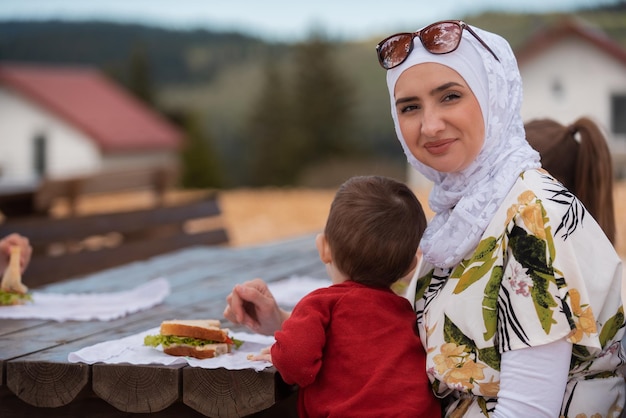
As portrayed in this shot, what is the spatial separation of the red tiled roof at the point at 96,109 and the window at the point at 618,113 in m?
15.5

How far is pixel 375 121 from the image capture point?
44.8 m

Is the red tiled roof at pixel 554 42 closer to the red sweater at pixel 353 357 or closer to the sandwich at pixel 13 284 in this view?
the sandwich at pixel 13 284

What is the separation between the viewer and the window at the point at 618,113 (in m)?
29.3

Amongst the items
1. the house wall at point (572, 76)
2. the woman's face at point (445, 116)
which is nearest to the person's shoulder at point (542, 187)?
the woman's face at point (445, 116)

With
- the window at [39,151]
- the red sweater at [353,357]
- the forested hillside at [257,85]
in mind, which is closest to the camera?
the red sweater at [353,357]

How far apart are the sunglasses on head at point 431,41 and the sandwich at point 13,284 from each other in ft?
4.73

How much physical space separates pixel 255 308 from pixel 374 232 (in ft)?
1.46

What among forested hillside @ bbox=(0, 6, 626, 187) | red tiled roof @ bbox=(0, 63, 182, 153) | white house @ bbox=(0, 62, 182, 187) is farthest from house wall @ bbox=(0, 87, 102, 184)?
forested hillside @ bbox=(0, 6, 626, 187)

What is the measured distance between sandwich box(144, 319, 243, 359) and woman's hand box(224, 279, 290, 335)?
11 centimetres

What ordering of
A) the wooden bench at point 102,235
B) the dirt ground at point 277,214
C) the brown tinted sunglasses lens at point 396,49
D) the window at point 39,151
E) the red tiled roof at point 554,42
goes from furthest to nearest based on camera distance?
the window at point 39,151 → the red tiled roof at point 554,42 → the dirt ground at point 277,214 → the wooden bench at point 102,235 → the brown tinted sunglasses lens at point 396,49

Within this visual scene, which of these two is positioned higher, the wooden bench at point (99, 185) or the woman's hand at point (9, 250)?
the woman's hand at point (9, 250)

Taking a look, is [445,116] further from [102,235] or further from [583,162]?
[102,235]

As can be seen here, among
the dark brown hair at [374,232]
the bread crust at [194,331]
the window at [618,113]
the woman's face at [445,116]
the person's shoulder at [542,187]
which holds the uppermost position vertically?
the woman's face at [445,116]

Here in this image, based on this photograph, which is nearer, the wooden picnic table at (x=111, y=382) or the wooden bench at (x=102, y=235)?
the wooden picnic table at (x=111, y=382)
